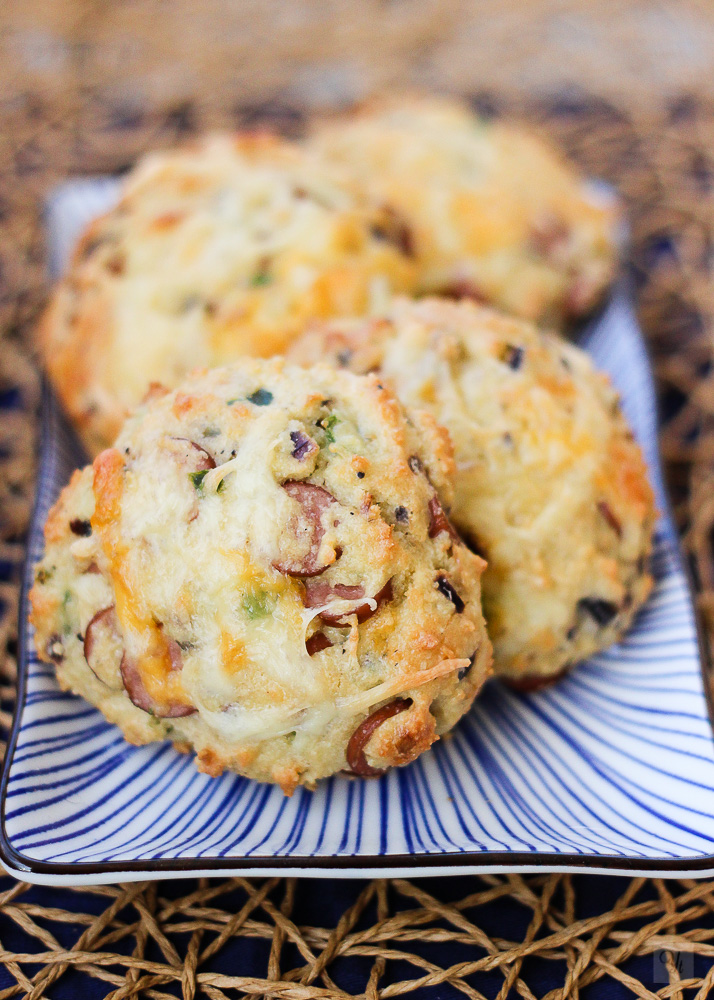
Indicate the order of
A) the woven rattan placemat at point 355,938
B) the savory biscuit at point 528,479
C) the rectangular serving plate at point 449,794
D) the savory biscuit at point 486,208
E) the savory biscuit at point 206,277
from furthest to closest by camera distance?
the savory biscuit at point 486,208 → the savory biscuit at point 206,277 → the savory biscuit at point 528,479 → the woven rattan placemat at point 355,938 → the rectangular serving plate at point 449,794

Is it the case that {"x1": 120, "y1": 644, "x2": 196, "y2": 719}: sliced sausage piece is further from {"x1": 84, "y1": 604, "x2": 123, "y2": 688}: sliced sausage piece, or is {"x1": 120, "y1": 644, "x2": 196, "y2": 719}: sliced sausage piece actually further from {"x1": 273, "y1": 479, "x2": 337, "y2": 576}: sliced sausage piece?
{"x1": 273, "y1": 479, "x2": 337, "y2": 576}: sliced sausage piece

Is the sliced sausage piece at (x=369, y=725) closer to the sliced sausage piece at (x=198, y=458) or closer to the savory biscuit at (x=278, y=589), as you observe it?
the savory biscuit at (x=278, y=589)

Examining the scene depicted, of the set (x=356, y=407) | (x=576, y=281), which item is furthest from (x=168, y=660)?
(x=576, y=281)

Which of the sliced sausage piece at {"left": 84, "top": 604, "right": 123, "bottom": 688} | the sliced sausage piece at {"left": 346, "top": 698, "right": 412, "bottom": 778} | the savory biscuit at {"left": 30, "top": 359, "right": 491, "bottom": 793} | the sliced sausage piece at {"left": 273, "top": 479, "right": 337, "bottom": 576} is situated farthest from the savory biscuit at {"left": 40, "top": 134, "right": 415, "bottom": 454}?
the sliced sausage piece at {"left": 346, "top": 698, "right": 412, "bottom": 778}

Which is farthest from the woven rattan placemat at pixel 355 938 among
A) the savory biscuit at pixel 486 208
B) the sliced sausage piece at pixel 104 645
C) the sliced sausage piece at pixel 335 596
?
the savory biscuit at pixel 486 208

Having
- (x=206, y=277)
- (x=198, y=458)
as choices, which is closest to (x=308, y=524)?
(x=198, y=458)

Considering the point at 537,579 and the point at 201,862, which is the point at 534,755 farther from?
the point at 201,862
